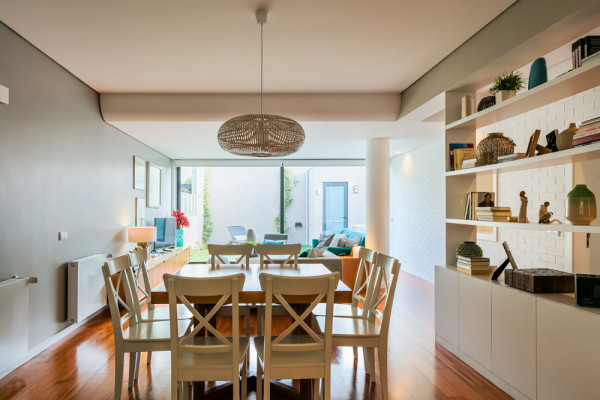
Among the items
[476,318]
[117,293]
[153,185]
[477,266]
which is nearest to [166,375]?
[117,293]

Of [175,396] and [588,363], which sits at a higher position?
[588,363]

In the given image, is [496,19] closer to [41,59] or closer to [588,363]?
[588,363]

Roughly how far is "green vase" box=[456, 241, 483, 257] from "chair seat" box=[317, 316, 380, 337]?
1.31 metres

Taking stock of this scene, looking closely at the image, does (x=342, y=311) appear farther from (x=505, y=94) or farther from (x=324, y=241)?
(x=324, y=241)

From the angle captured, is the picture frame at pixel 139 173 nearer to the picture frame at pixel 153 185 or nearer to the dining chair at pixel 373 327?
the picture frame at pixel 153 185

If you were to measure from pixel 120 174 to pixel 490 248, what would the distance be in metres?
5.47

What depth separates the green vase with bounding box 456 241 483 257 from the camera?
11.4ft

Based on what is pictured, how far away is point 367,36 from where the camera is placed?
130 inches

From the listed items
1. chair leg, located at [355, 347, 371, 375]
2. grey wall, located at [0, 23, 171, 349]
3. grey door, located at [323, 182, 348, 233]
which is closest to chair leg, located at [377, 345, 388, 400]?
chair leg, located at [355, 347, 371, 375]

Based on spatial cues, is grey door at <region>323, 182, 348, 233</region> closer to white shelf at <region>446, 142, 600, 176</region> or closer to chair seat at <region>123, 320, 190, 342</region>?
white shelf at <region>446, 142, 600, 176</region>

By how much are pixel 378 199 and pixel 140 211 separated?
416 cm

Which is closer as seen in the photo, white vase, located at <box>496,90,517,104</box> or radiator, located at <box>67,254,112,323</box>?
white vase, located at <box>496,90,517,104</box>

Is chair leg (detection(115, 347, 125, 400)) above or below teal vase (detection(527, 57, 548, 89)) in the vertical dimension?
below

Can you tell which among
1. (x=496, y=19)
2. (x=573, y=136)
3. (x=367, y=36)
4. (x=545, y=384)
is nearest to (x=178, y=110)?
(x=367, y=36)
